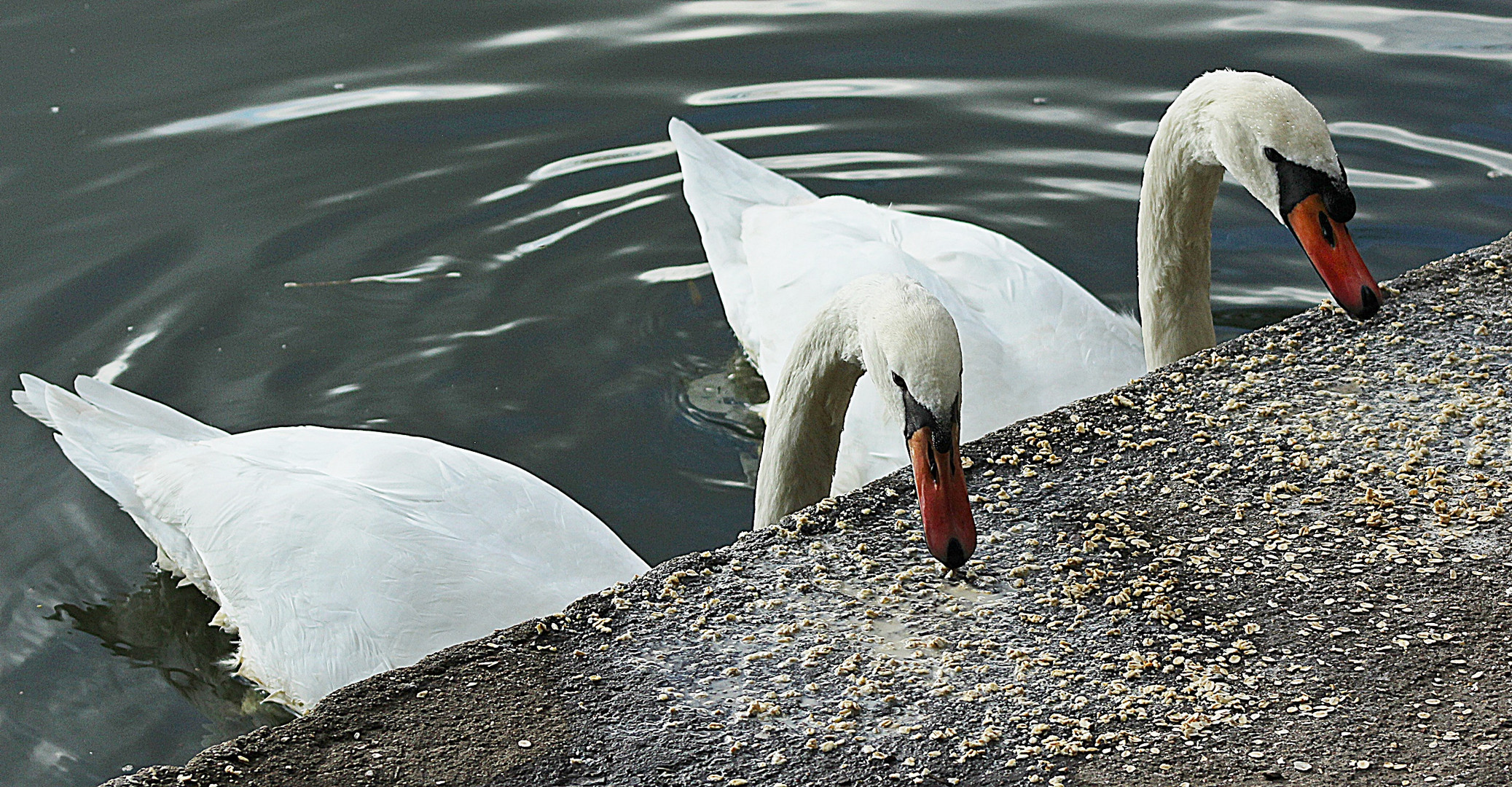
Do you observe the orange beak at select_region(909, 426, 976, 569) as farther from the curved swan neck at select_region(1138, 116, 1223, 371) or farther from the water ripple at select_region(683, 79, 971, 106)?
the water ripple at select_region(683, 79, 971, 106)

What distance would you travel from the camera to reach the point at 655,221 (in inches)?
276

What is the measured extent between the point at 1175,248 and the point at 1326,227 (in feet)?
2.21

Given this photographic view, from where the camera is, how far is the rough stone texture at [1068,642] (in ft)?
7.98

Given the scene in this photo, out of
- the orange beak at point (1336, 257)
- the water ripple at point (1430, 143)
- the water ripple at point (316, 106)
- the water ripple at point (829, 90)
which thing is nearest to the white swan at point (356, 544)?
the orange beak at point (1336, 257)

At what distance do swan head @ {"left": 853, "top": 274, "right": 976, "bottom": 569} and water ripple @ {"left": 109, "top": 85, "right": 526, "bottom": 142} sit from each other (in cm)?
464

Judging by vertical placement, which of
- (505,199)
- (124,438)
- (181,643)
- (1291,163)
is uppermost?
(1291,163)

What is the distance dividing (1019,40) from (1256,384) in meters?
5.09

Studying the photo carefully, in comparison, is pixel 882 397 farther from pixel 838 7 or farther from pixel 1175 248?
pixel 838 7

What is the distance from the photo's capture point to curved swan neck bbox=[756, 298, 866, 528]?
12.8ft

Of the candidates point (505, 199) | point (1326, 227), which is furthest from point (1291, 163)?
point (505, 199)

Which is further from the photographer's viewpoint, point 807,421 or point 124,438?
point 124,438

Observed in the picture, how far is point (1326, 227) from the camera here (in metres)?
3.97

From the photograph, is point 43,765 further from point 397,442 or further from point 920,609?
point 920,609

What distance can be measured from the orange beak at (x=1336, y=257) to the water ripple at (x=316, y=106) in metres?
4.81
